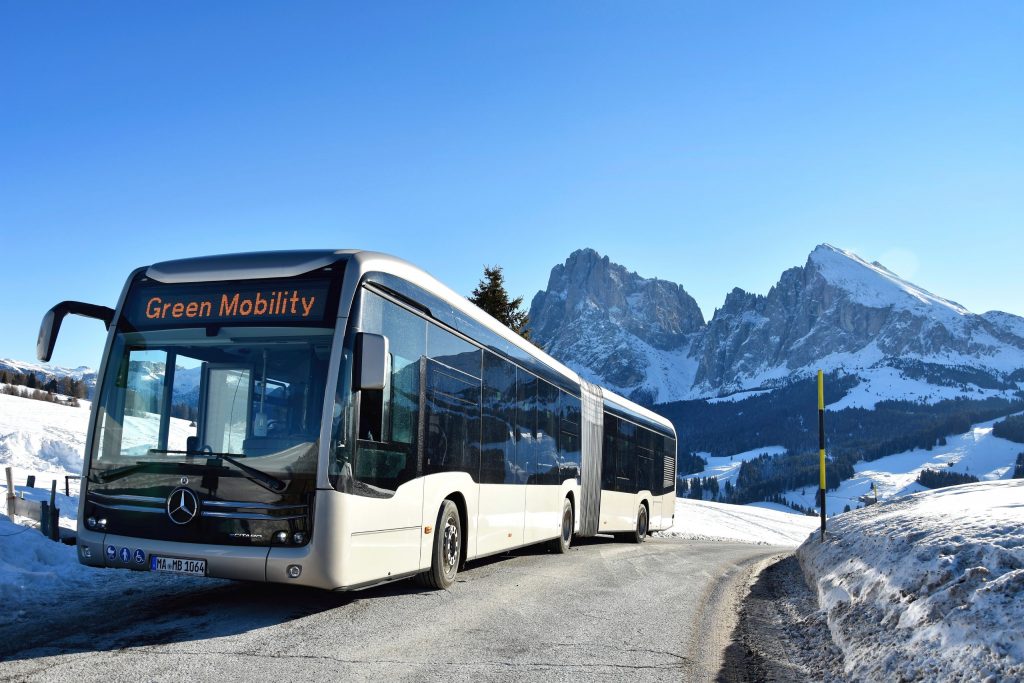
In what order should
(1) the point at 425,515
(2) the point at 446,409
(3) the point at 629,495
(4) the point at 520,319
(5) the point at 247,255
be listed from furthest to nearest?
(4) the point at 520,319 → (3) the point at 629,495 → (2) the point at 446,409 → (1) the point at 425,515 → (5) the point at 247,255

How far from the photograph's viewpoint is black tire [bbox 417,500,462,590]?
8641mm

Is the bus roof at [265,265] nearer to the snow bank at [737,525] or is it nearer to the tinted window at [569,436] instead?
the tinted window at [569,436]

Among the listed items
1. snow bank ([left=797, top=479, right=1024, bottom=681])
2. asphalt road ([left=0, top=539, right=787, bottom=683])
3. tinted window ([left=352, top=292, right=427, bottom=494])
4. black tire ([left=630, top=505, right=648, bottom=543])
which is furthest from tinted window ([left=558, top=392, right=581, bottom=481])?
tinted window ([left=352, top=292, right=427, bottom=494])

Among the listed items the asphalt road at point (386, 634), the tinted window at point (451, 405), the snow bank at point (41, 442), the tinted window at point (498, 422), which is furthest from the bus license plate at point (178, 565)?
the snow bank at point (41, 442)

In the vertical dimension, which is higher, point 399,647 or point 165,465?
point 165,465

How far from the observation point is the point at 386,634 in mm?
6523

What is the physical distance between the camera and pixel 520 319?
37.7 m

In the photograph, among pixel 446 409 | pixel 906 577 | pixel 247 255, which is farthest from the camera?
pixel 446 409

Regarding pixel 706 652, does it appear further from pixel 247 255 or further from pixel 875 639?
pixel 247 255

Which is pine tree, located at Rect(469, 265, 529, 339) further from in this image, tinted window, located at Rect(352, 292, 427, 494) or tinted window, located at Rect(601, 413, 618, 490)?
tinted window, located at Rect(352, 292, 427, 494)

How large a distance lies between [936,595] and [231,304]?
5996mm

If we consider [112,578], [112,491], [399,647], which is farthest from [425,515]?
[112,578]

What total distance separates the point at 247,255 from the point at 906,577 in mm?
6225

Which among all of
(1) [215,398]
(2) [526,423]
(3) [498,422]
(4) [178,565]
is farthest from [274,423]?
(2) [526,423]
